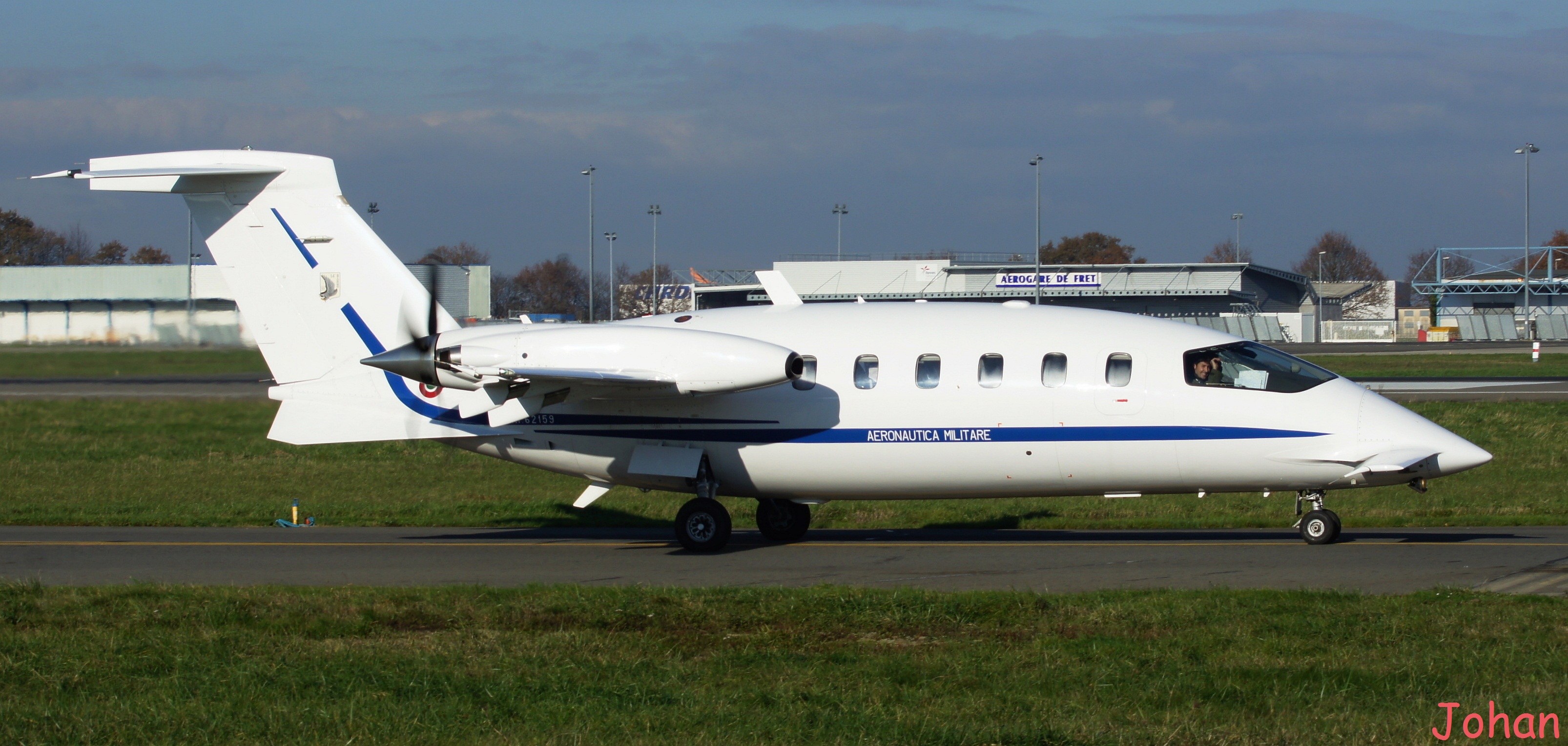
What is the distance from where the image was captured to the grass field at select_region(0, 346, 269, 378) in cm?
2223

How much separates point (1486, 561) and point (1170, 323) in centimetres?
466

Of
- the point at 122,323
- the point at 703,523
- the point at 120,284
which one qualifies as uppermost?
the point at 120,284

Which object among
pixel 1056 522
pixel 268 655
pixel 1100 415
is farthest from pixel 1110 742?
pixel 1056 522

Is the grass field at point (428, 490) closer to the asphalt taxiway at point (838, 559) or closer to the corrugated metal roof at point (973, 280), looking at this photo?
the asphalt taxiway at point (838, 559)

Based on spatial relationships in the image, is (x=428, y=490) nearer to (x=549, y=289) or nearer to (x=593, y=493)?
(x=593, y=493)

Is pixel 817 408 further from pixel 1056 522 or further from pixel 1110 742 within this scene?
pixel 1110 742

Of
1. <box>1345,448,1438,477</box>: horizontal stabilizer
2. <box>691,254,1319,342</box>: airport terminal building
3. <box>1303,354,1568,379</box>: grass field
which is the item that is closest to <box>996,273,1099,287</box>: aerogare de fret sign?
<box>691,254,1319,342</box>: airport terminal building

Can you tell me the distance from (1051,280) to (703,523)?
7122 cm

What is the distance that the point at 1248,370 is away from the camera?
55.2 ft

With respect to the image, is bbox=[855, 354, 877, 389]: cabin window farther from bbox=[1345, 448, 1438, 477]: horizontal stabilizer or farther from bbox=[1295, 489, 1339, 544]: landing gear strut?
bbox=[1345, 448, 1438, 477]: horizontal stabilizer

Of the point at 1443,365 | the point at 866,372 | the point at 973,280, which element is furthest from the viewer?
the point at 973,280

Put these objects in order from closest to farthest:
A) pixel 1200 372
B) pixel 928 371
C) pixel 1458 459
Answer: pixel 1458 459, pixel 1200 372, pixel 928 371

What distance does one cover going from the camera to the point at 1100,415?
1667 centimetres

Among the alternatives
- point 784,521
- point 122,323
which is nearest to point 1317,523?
point 784,521
